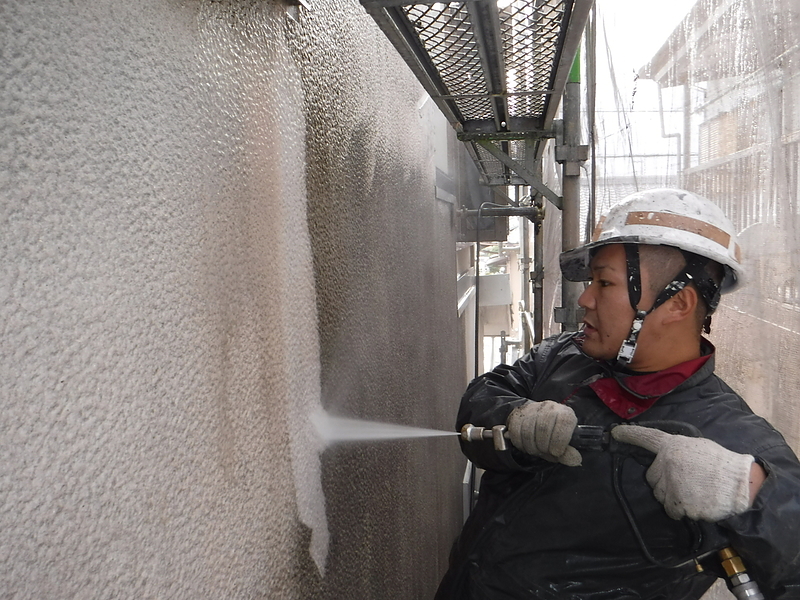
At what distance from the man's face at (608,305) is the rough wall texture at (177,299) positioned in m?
0.86

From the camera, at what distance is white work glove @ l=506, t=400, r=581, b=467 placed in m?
1.72

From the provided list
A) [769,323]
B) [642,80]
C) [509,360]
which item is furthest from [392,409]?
[509,360]

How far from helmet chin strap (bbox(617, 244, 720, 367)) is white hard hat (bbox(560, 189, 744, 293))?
1.8 inches

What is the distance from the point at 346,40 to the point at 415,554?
7.57ft

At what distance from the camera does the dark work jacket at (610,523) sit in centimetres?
150

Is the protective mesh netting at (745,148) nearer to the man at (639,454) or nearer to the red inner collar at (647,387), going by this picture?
the man at (639,454)

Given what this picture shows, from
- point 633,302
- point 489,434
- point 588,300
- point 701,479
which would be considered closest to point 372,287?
point 489,434

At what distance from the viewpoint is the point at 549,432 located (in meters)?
1.74

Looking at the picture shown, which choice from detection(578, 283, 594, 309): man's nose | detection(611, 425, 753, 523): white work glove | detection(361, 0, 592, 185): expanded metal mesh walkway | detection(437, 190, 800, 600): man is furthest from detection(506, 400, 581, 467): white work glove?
detection(361, 0, 592, 185): expanded metal mesh walkway

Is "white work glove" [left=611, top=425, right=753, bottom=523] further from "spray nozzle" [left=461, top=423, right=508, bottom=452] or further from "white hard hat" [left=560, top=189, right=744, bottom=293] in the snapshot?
"white hard hat" [left=560, top=189, right=744, bottom=293]

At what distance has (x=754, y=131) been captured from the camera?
2490 mm

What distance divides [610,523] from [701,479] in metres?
0.38

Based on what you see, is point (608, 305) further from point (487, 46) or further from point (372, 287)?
point (487, 46)

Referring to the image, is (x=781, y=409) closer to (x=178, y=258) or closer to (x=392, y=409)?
(x=392, y=409)
